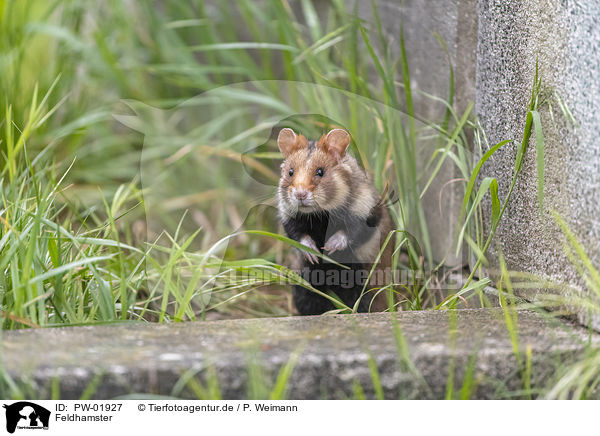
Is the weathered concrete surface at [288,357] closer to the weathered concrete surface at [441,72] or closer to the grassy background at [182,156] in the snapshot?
the grassy background at [182,156]

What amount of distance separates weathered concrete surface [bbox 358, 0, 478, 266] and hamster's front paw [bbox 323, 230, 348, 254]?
1.40 feet

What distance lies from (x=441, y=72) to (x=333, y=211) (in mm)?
851

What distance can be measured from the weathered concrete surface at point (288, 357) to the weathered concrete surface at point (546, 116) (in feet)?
0.98

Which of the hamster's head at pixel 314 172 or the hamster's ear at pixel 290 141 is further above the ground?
the hamster's ear at pixel 290 141

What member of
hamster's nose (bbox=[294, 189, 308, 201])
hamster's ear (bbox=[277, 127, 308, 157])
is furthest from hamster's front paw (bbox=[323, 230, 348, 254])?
hamster's ear (bbox=[277, 127, 308, 157])

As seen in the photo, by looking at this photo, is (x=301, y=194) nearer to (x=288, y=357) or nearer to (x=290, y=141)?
(x=290, y=141)

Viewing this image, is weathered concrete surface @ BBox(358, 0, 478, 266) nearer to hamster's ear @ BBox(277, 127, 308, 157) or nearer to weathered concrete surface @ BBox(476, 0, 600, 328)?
weathered concrete surface @ BBox(476, 0, 600, 328)

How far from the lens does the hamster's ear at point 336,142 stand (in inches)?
83.4

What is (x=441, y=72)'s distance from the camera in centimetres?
266

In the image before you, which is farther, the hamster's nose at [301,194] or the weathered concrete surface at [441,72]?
the weathered concrete surface at [441,72]

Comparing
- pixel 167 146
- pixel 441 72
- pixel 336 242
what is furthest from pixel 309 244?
pixel 167 146
